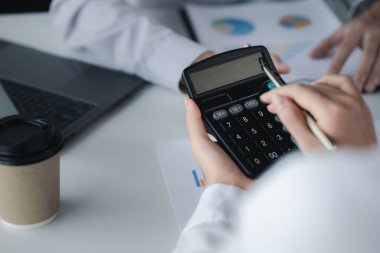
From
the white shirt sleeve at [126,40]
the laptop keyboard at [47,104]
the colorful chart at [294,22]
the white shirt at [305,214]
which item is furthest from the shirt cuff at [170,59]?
the white shirt at [305,214]

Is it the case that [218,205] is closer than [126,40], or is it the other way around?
[218,205]

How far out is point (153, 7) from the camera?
3.23 feet

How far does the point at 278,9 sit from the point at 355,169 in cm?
58

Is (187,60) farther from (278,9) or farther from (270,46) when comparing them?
(278,9)

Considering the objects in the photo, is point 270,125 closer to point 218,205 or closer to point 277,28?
point 218,205

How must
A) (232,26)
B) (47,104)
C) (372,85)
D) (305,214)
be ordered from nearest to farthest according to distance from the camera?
(305,214)
(47,104)
(372,85)
(232,26)

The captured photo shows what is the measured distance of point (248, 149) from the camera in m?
0.54

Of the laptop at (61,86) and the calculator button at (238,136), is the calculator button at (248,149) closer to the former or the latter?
the calculator button at (238,136)

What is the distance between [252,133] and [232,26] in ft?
1.29

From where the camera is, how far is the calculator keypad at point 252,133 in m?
0.53

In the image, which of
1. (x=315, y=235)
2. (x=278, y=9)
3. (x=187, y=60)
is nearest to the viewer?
(x=315, y=235)

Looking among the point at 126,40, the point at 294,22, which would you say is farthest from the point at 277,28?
the point at 126,40

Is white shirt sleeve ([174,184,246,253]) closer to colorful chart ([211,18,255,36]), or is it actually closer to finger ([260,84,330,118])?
finger ([260,84,330,118])

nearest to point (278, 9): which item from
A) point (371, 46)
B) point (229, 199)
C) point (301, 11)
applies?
point (301, 11)
